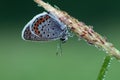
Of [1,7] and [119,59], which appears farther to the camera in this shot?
[1,7]

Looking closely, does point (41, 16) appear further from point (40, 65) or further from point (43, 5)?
point (40, 65)

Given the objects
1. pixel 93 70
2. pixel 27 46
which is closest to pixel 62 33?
pixel 93 70

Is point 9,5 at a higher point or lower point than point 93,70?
higher

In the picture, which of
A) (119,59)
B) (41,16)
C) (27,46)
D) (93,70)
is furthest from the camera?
(27,46)

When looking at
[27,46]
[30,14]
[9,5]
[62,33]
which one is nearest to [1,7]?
[9,5]

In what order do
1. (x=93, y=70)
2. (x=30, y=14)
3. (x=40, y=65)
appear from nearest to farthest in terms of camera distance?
(x=93, y=70)
(x=40, y=65)
(x=30, y=14)

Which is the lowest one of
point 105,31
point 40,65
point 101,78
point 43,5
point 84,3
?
point 101,78
